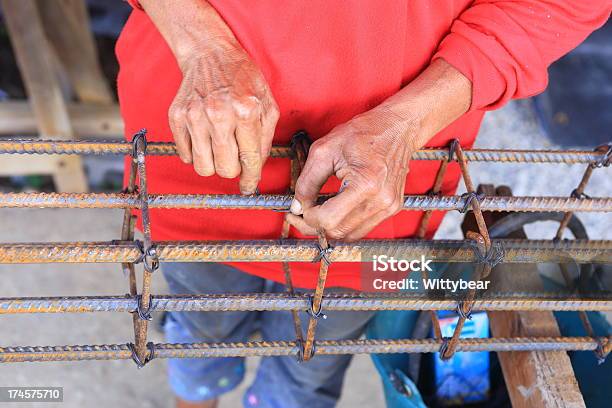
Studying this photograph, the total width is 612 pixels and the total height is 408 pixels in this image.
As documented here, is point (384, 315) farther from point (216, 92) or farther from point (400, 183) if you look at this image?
point (216, 92)

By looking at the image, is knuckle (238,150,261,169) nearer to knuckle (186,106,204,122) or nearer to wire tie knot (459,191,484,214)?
knuckle (186,106,204,122)

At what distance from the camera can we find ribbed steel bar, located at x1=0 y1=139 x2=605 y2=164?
0.76m

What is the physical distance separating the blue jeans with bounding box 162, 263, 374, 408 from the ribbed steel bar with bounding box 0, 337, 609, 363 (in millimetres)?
304

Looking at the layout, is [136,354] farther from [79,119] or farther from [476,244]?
[79,119]

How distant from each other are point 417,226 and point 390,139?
33 cm

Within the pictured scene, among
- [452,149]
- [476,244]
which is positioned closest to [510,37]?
[452,149]

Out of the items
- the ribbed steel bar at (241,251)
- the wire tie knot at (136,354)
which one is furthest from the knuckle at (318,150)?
the wire tie knot at (136,354)

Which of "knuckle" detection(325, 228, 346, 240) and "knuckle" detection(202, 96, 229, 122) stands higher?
"knuckle" detection(202, 96, 229, 122)

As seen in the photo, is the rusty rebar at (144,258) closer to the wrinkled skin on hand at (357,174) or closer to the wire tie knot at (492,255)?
the wrinkled skin on hand at (357,174)

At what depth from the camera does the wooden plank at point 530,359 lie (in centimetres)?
91

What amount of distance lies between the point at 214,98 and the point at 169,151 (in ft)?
0.48

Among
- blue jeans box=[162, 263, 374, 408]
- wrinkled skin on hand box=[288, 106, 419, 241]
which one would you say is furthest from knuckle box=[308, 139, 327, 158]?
blue jeans box=[162, 263, 374, 408]

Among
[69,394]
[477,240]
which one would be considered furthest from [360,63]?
[69,394]

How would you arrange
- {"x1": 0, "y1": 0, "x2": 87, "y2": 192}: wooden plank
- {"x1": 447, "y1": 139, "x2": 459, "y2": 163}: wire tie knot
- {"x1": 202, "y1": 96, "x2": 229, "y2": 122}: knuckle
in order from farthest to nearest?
{"x1": 0, "y1": 0, "x2": 87, "y2": 192}: wooden plank, {"x1": 447, "y1": 139, "x2": 459, "y2": 163}: wire tie knot, {"x1": 202, "y1": 96, "x2": 229, "y2": 122}: knuckle
